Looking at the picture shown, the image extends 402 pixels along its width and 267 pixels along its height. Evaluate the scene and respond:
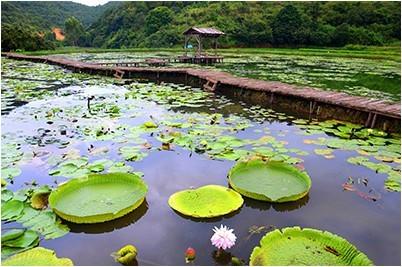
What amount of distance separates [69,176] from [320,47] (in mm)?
37810

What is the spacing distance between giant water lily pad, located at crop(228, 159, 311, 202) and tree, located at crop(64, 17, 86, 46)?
61.5 meters

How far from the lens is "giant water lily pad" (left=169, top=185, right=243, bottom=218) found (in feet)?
9.98

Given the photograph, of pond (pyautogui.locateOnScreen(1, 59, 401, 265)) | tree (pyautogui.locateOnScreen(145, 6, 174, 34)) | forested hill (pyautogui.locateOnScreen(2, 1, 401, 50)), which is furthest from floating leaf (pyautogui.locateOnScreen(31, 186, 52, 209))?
tree (pyautogui.locateOnScreen(145, 6, 174, 34))

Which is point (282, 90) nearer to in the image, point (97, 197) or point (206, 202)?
point (206, 202)

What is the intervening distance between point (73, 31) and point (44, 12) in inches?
682

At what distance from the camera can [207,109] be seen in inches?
295

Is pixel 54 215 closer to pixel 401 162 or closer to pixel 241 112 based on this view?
pixel 401 162

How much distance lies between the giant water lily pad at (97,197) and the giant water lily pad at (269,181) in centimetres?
105

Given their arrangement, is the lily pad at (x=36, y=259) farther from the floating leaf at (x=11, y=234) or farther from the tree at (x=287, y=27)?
the tree at (x=287, y=27)

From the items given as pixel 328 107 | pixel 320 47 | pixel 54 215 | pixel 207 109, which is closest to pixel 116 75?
pixel 207 109

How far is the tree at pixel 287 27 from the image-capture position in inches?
1521

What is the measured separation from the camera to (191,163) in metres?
4.33

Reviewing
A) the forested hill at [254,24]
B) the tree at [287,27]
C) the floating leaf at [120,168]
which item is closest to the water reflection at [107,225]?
the floating leaf at [120,168]

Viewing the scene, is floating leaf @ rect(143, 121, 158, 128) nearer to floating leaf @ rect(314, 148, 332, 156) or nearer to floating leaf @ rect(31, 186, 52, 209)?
floating leaf @ rect(31, 186, 52, 209)
